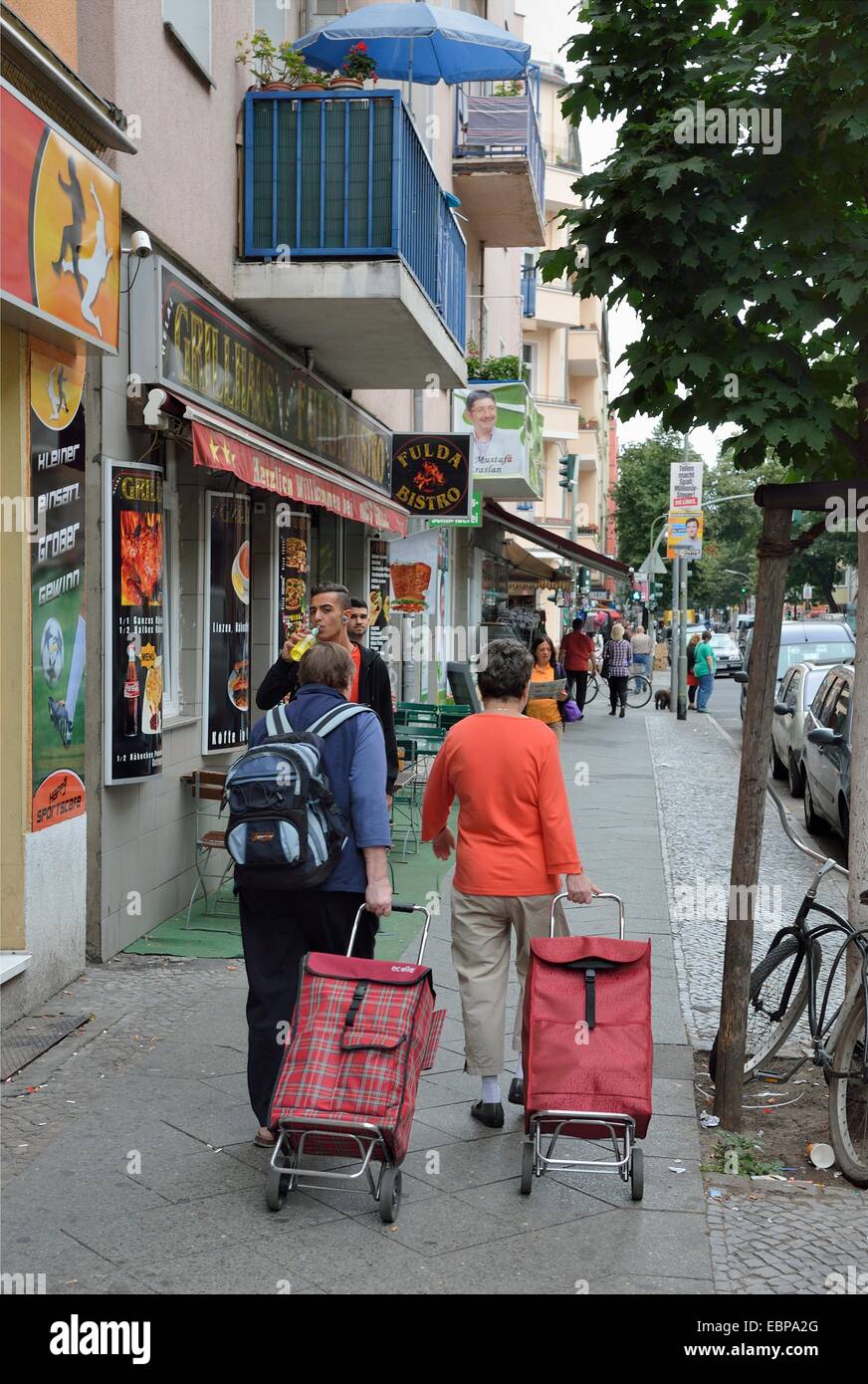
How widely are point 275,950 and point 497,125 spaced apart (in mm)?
18539

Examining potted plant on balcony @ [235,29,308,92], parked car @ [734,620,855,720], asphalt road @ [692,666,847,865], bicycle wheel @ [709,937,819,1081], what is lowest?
asphalt road @ [692,666,847,865]

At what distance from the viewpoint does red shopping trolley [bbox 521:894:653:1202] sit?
471cm

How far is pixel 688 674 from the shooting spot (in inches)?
1292

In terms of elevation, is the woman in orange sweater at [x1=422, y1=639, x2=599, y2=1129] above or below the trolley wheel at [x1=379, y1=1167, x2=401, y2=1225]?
above

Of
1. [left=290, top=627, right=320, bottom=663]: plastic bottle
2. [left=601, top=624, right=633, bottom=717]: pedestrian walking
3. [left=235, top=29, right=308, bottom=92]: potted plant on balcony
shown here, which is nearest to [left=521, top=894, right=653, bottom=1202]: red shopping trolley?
[left=290, top=627, right=320, bottom=663]: plastic bottle

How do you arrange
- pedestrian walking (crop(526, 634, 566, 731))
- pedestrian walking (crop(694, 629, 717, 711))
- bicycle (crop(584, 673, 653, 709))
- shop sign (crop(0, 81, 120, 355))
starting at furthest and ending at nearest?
bicycle (crop(584, 673, 653, 709)), pedestrian walking (crop(694, 629, 717, 711)), pedestrian walking (crop(526, 634, 566, 731)), shop sign (crop(0, 81, 120, 355))

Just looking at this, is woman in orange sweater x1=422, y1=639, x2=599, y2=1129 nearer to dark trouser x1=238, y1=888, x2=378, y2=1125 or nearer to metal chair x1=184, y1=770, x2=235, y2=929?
dark trouser x1=238, y1=888, x2=378, y2=1125

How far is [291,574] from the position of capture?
12.0 meters

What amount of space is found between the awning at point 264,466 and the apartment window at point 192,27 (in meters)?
2.24

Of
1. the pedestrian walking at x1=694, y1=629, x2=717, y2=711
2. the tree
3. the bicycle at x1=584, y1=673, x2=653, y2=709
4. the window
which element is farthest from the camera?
the bicycle at x1=584, y1=673, x2=653, y2=709

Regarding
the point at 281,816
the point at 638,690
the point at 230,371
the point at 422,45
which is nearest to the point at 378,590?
the point at 422,45

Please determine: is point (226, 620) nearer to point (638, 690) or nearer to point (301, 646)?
point (301, 646)

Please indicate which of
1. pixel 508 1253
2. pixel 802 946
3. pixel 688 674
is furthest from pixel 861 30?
pixel 688 674

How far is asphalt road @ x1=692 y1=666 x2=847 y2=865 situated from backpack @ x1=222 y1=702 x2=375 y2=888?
26.2ft
